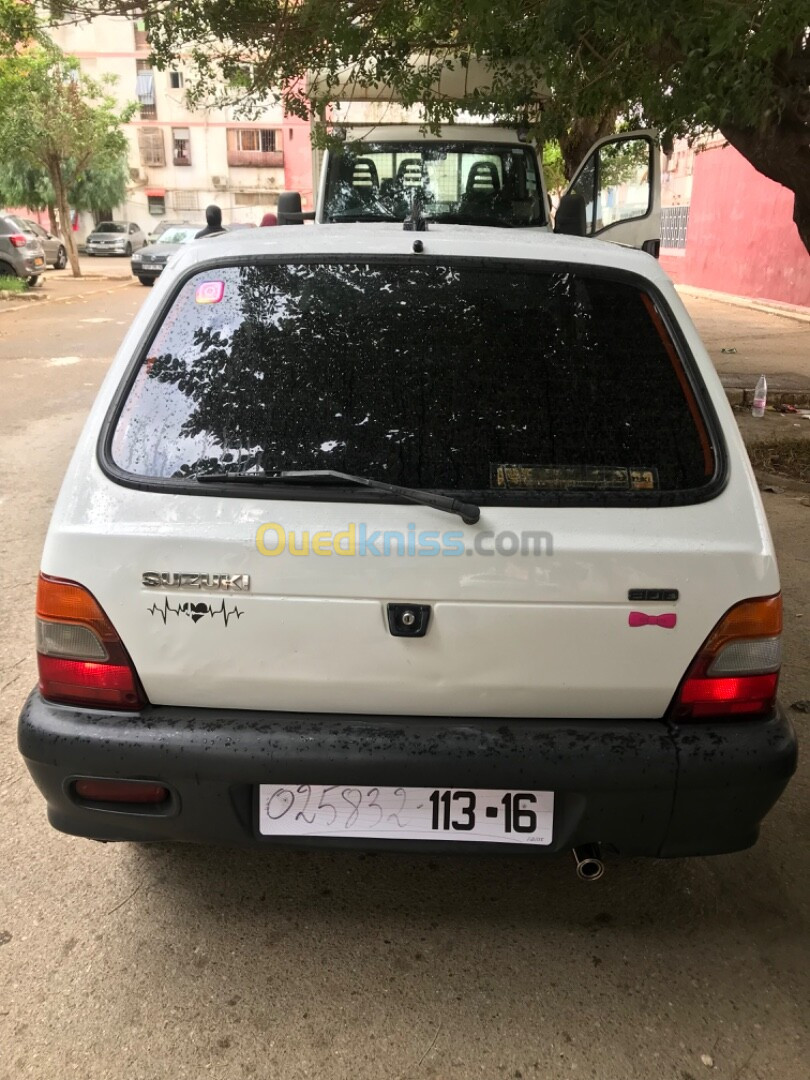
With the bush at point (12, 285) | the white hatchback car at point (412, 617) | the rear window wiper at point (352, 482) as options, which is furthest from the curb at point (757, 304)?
the rear window wiper at point (352, 482)

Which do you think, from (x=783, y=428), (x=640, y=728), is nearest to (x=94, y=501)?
(x=640, y=728)

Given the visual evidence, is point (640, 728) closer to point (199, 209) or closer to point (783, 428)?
point (783, 428)

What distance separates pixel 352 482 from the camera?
197cm

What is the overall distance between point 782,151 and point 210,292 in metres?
5.36

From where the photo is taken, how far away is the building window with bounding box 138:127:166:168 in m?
47.2

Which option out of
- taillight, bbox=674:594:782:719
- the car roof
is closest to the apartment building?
the car roof

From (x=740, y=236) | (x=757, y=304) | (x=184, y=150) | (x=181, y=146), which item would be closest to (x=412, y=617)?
(x=757, y=304)

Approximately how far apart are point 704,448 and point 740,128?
16.6 feet

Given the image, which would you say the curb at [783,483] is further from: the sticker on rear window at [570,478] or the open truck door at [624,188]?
the sticker on rear window at [570,478]

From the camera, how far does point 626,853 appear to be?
2.06 metres

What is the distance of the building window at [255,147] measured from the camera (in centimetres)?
4722

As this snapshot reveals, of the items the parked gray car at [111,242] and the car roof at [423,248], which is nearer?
the car roof at [423,248]

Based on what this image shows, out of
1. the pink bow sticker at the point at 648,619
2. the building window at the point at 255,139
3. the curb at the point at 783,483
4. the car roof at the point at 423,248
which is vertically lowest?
the curb at the point at 783,483

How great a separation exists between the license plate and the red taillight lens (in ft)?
0.79
